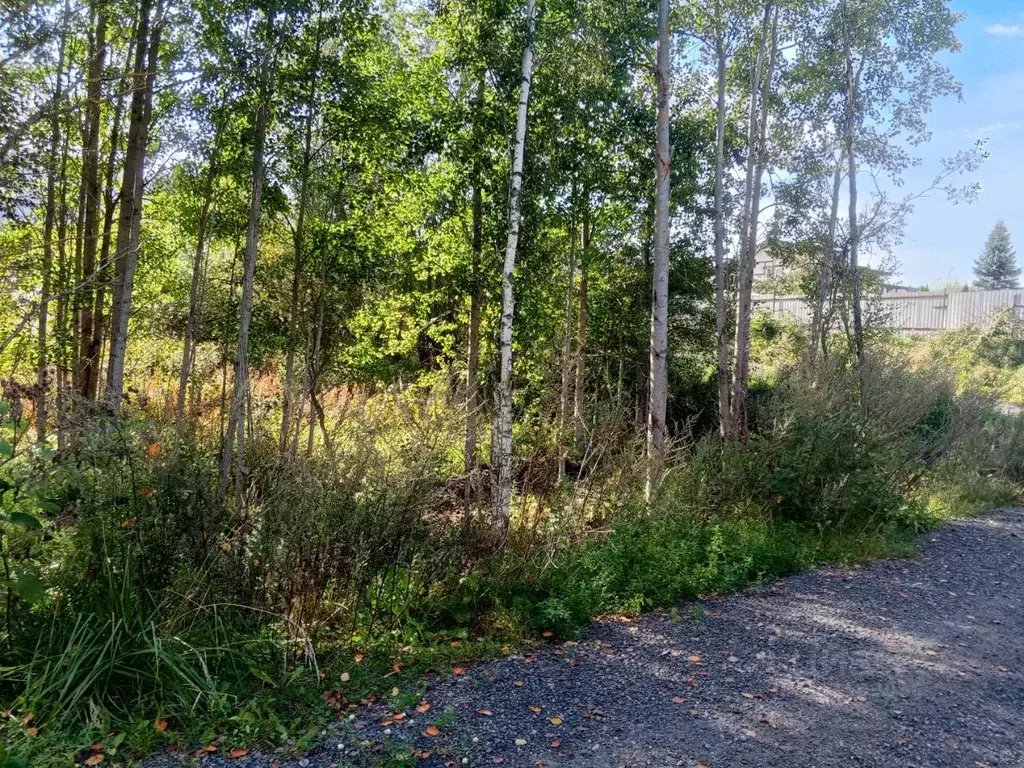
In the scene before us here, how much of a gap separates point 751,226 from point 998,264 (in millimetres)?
35058

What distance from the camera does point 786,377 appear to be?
25.8ft

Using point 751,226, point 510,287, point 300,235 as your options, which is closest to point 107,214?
point 300,235

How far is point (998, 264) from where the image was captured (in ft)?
121

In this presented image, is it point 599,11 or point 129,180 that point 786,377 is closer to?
point 599,11

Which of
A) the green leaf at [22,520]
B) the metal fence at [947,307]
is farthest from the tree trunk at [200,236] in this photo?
the metal fence at [947,307]

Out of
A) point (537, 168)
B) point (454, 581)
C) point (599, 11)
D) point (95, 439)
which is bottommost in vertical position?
point (454, 581)

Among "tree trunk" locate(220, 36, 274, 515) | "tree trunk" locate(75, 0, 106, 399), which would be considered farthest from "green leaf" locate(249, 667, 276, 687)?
"tree trunk" locate(75, 0, 106, 399)

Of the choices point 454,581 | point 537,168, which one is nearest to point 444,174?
point 537,168

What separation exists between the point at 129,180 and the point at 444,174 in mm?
3739

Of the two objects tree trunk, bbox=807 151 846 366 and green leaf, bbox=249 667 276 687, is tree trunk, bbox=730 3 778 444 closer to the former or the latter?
tree trunk, bbox=807 151 846 366

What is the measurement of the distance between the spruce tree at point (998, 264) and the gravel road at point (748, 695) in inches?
1587

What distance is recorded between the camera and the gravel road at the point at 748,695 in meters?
3.03

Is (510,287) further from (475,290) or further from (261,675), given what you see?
(261,675)

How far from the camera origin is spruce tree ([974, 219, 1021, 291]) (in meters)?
36.6
